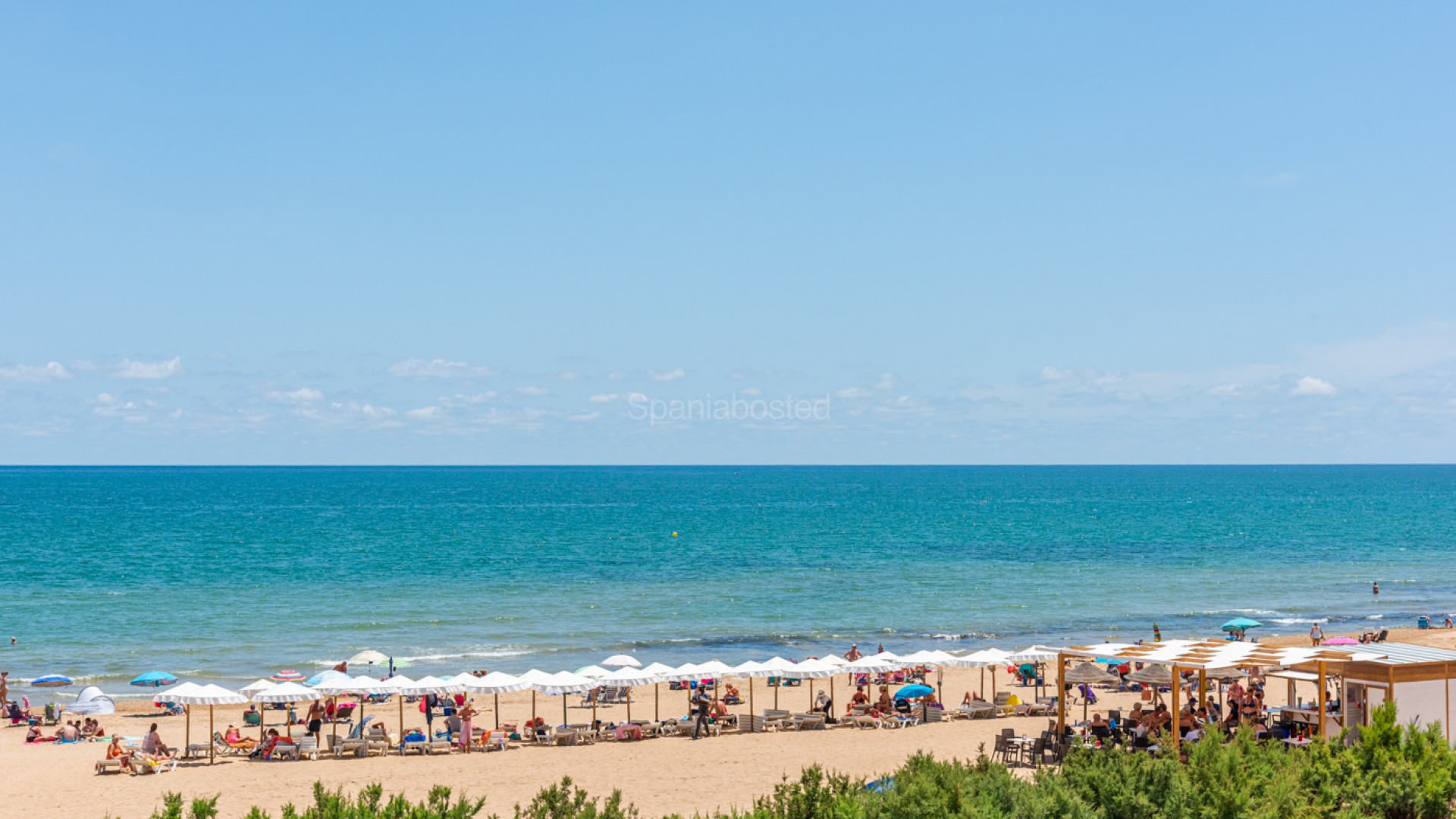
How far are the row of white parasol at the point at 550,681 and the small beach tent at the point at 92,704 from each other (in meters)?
1.73

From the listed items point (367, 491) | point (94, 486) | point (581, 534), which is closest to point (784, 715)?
point (581, 534)

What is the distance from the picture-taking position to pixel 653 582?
176 feet

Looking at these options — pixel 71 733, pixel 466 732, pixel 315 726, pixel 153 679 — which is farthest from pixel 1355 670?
pixel 153 679

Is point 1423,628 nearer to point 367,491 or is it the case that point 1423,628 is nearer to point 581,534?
point 581,534

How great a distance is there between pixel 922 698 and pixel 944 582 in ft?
89.8

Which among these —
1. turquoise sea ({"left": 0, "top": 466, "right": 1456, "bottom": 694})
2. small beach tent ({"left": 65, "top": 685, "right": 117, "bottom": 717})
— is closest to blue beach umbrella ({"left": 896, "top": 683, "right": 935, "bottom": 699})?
turquoise sea ({"left": 0, "top": 466, "right": 1456, "bottom": 694})

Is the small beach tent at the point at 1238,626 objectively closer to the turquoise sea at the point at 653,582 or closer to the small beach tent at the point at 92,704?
the turquoise sea at the point at 653,582

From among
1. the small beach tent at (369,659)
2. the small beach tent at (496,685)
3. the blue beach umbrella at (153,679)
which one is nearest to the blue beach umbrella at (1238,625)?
the small beach tent at (496,685)

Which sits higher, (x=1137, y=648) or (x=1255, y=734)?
(x=1137, y=648)

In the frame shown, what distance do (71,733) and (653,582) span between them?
31.4 m

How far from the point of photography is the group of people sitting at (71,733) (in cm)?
2355

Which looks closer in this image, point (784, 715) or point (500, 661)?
point (784, 715)

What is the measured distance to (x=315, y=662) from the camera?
109 ft

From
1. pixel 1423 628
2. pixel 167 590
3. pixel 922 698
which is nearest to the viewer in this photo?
pixel 922 698
